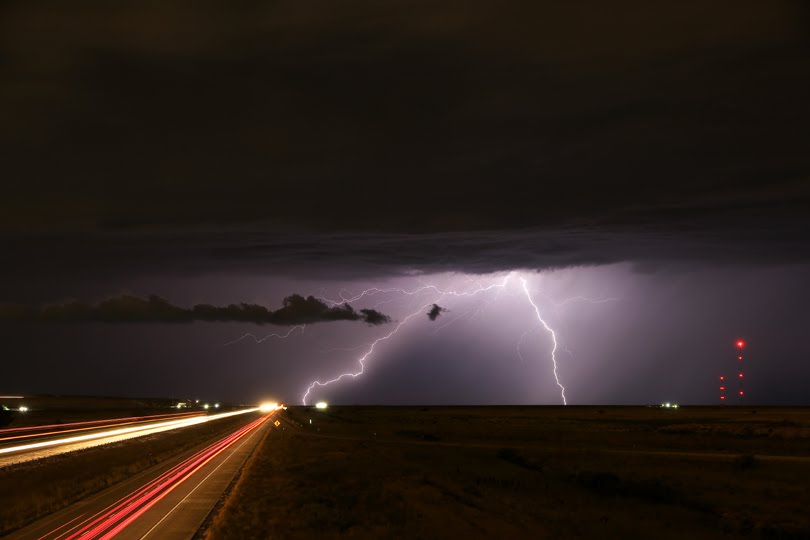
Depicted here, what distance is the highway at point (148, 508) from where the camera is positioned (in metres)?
20.4

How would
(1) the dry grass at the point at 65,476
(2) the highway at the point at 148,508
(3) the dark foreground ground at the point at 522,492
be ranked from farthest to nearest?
(1) the dry grass at the point at 65,476 → (3) the dark foreground ground at the point at 522,492 → (2) the highway at the point at 148,508

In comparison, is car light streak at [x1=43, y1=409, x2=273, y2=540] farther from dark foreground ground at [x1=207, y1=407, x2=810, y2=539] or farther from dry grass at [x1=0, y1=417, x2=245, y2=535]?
dark foreground ground at [x1=207, y1=407, x2=810, y2=539]

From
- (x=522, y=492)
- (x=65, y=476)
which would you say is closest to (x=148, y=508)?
(x=65, y=476)

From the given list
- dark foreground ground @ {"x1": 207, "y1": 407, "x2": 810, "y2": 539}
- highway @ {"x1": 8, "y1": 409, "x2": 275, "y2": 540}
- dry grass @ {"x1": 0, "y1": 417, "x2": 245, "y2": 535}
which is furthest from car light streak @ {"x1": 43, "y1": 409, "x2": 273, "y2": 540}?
dark foreground ground @ {"x1": 207, "y1": 407, "x2": 810, "y2": 539}

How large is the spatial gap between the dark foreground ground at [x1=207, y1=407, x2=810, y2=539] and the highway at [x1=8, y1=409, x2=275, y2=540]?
1124mm

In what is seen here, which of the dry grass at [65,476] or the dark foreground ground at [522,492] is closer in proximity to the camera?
the dark foreground ground at [522,492]

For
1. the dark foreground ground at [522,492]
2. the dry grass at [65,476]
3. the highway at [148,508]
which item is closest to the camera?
the highway at [148,508]

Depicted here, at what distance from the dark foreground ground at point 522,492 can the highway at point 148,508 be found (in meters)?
1.12

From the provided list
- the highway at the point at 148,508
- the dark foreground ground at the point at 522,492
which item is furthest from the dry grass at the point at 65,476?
the dark foreground ground at the point at 522,492

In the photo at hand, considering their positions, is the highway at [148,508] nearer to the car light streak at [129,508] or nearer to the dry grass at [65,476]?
the car light streak at [129,508]

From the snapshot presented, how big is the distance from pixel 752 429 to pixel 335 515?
54756mm

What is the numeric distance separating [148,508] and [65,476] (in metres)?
13.8

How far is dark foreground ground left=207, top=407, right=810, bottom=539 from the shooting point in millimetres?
23422

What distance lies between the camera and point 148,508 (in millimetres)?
24438
